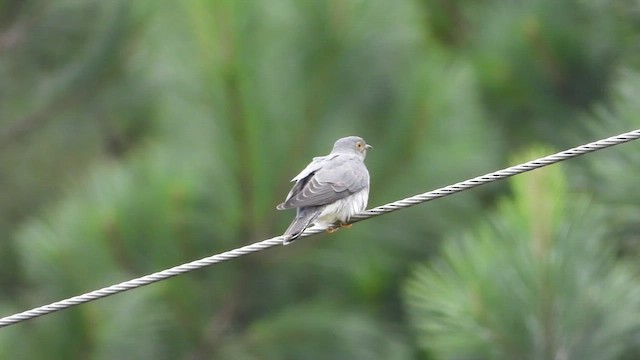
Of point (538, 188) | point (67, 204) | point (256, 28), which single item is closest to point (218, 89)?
point (256, 28)

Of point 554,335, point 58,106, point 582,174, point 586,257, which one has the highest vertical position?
point 58,106

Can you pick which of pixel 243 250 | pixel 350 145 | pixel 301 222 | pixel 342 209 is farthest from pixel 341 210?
pixel 243 250

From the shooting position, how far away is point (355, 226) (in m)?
6.81

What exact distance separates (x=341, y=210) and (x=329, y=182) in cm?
13

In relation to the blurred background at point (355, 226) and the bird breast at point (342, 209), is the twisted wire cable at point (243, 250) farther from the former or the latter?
the blurred background at point (355, 226)

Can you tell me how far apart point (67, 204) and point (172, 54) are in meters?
0.96

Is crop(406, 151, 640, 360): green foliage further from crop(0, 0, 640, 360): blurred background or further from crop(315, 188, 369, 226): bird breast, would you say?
crop(315, 188, 369, 226): bird breast

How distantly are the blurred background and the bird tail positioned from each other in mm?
701

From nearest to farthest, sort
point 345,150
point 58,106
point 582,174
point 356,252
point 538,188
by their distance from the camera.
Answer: point 538,188 < point 345,150 < point 356,252 < point 582,174 < point 58,106

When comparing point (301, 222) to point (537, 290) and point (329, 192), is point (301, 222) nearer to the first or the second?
point (329, 192)

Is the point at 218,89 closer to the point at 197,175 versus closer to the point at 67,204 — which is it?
the point at 197,175

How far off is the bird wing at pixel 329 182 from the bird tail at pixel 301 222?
0.04m

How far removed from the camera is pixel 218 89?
650 cm

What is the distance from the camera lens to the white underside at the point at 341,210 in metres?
5.89
